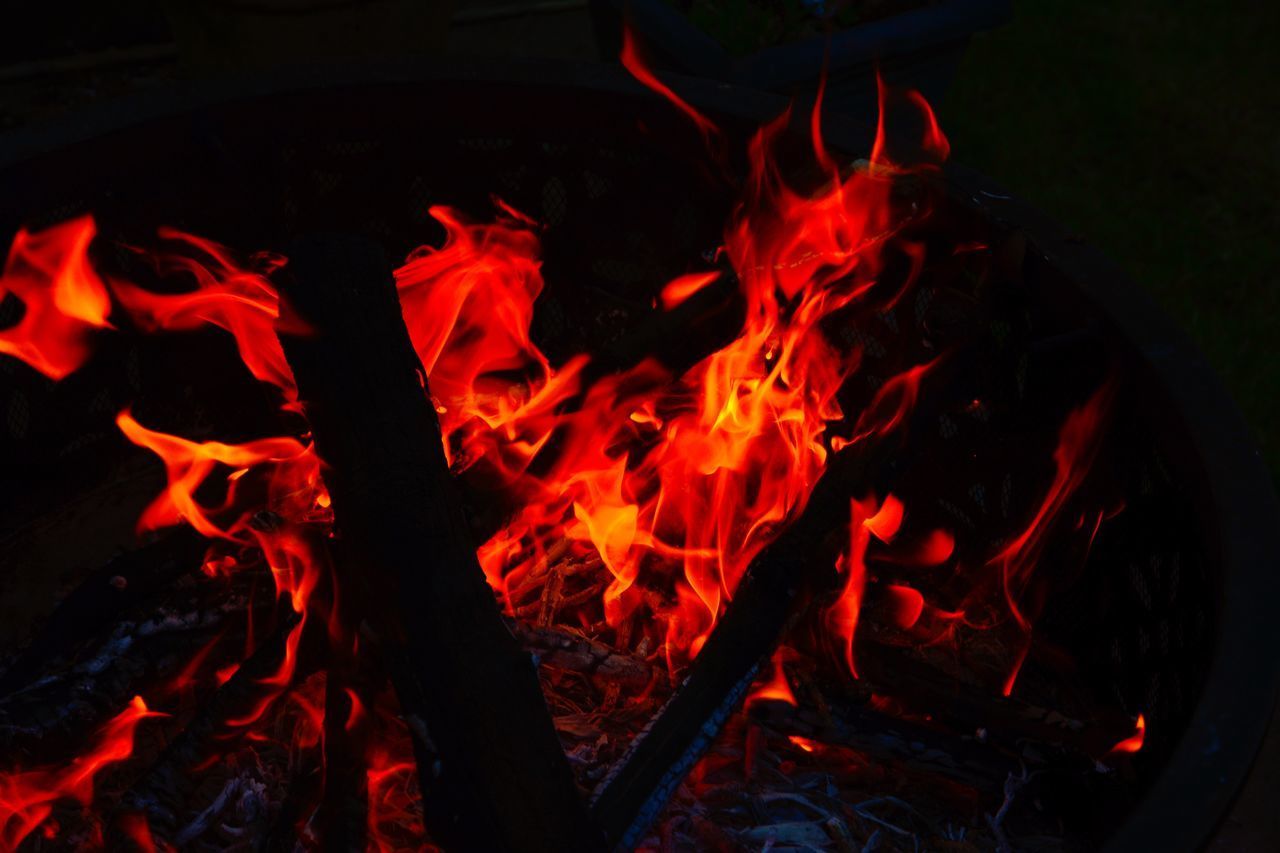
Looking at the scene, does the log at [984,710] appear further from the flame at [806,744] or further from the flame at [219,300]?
the flame at [219,300]

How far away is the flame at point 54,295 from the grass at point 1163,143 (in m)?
3.34

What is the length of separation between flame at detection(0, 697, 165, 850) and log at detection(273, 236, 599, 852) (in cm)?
57

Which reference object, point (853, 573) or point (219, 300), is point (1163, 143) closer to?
point (853, 573)

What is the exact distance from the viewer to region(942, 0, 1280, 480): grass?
158 inches

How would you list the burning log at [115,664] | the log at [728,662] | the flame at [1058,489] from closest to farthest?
1. the log at [728,662]
2. the burning log at [115,664]
3. the flame at [1058,489]

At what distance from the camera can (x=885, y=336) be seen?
8.00 ft

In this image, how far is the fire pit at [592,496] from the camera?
1.74 meters

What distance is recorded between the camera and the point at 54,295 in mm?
2250

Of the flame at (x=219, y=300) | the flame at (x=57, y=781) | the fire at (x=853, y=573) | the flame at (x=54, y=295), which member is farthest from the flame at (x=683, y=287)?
the flame at (x=57, y=781)

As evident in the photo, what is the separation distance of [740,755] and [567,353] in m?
1.19

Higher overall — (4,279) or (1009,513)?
(4,279)

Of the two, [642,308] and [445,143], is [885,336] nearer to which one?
[642,308]

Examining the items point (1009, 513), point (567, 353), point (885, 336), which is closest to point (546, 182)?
point (567, 353)

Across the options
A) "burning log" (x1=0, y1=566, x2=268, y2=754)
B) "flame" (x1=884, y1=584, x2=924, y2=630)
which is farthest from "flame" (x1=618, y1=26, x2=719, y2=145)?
"burning log" (x1=0, y1=566, x2=268, y2=754)
